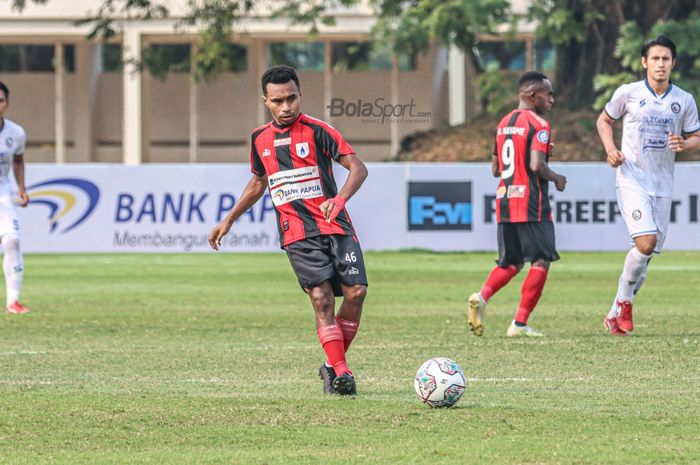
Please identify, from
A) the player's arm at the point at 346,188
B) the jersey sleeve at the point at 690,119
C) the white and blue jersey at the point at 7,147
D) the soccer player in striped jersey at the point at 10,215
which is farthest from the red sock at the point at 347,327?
the white and blue jersey at the point at 7,147

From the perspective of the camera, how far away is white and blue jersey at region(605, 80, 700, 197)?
11.2 meters

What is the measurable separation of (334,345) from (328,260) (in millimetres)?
470

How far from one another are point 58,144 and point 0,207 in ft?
98.8

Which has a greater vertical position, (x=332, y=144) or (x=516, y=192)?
(x=332, y=144)

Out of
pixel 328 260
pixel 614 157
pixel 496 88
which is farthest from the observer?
pixel 496 88

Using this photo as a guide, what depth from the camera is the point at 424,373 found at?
7488 millimetres

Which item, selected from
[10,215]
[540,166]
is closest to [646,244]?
[540,166]

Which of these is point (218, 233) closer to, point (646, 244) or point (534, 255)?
point (534, 255)

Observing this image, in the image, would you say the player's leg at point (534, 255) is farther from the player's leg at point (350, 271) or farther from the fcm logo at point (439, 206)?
the fcm logo at point (439, 206)

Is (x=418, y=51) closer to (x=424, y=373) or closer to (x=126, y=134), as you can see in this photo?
(x=126, y=134)

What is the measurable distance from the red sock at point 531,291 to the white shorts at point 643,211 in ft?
2.55

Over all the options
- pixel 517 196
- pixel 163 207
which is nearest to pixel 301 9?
pixel 163 207

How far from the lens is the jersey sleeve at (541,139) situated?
11.5 meters

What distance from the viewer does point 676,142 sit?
36.3 ft
